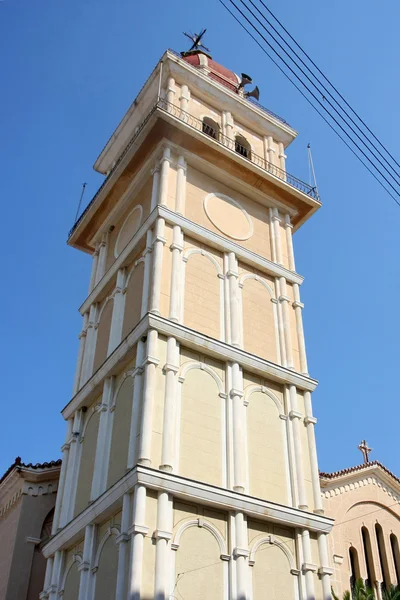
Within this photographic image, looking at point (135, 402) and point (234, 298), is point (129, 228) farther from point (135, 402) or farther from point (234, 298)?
point (135, 402)

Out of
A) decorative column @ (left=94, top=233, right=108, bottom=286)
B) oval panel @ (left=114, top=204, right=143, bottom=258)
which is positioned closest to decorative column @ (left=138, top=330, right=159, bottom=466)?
oval panel @ (left=114, top=204, right=143, bottom=258)

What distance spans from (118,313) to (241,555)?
26.4 ft

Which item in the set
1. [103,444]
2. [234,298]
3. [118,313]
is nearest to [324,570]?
[103,444]

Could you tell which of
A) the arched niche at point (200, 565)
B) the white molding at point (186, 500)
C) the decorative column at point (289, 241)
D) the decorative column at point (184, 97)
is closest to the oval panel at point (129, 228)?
the decorative column at point (184, 97)

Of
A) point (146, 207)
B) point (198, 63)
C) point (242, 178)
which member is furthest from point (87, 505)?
point (198, 63)

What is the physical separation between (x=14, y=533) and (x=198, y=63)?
61.8 feet

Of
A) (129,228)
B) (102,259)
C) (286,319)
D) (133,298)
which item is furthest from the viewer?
(102,259)

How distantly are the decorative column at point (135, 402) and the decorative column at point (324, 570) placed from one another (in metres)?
5.17

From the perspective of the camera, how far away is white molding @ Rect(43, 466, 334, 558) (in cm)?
1591

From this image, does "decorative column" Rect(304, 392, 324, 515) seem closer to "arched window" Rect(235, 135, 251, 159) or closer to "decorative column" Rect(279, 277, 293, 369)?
"decorative column" Rect(279, 277, 293, 369)

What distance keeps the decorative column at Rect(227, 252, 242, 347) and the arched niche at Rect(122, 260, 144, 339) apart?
2.60m

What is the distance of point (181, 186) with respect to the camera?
22641 mm

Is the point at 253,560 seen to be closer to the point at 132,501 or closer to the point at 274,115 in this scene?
the point at 132,501

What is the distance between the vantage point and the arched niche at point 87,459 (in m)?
18.6
